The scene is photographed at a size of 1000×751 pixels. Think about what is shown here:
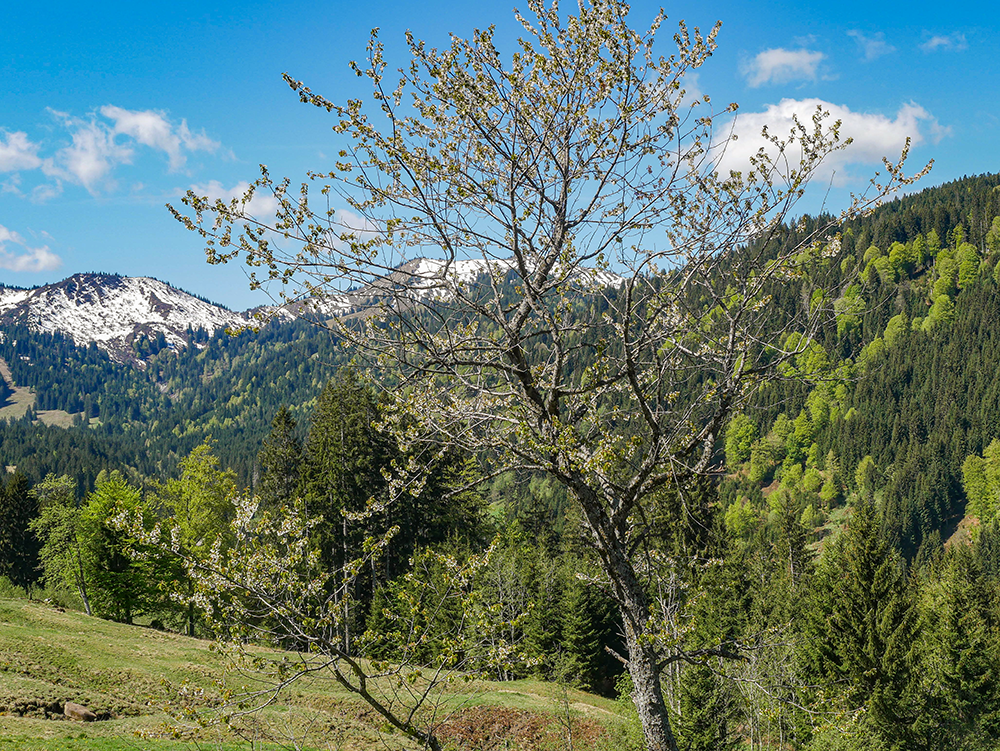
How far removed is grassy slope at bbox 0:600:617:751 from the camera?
16.7 metres

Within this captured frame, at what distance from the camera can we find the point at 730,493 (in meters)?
130

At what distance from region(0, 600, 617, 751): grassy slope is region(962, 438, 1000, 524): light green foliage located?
107 meters

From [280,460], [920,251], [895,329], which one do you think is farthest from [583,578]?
[920,251]

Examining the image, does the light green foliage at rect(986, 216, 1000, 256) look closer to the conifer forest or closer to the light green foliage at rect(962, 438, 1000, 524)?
the light green foliage at rect(962, 438, 1000, 524)

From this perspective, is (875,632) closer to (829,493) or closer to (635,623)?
(635,623)

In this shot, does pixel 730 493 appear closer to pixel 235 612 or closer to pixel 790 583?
pixel 790 583

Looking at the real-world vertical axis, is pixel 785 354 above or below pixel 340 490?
above

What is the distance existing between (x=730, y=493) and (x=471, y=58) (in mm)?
136667

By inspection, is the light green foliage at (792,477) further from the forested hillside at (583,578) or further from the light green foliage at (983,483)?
the forested hillside at (583,578)

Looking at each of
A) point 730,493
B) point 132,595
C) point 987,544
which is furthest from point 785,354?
point 730,493

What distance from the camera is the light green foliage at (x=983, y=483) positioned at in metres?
104

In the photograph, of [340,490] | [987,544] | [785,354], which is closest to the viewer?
[785,354]

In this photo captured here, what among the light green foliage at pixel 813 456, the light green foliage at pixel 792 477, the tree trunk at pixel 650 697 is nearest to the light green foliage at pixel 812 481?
the light green foliage at pixel 792 477

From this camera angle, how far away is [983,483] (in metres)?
106
